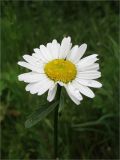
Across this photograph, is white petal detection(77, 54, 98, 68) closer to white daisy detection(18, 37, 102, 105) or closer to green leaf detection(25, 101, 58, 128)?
white daisy detection(18, 37, 102, 105)

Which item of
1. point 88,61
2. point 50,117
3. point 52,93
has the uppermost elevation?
point 88,61

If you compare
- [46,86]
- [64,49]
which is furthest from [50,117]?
[46,86]

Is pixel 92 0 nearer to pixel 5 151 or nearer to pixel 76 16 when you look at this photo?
pixel 76 16

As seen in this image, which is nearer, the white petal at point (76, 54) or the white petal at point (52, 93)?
the white petal at point (52, 93)

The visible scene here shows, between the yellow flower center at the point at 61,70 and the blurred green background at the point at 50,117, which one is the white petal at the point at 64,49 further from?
the blurred green background at the point at 50,117

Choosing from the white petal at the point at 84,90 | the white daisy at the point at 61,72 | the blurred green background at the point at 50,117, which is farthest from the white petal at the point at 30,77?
the blurred green background at the point at 50,117

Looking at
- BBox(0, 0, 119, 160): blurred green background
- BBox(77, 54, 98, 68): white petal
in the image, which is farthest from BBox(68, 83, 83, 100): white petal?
BBox(0, 0, 119, 160): blurred green background

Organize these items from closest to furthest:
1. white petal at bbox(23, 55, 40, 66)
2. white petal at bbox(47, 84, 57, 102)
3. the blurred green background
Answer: white petal at bbox(47, 84, 57, 102)
white petal at bbox(23, 55, 40, 66)
the blurred green background

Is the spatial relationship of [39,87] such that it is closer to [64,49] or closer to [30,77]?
[30,77]
